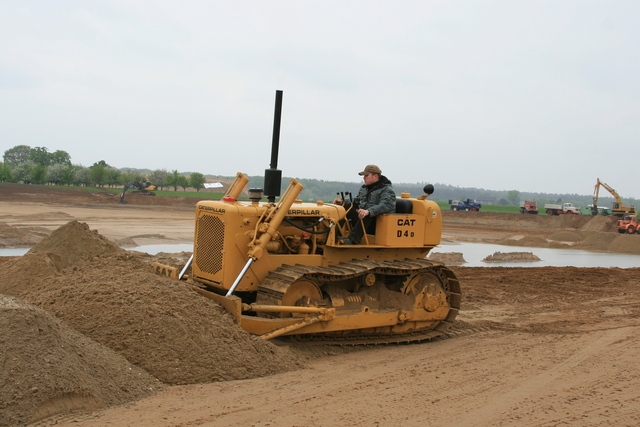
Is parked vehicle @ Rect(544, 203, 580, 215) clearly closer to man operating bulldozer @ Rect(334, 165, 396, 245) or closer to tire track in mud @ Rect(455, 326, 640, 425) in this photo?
tire track in mud @ Rect(455, 326, 640, 425)

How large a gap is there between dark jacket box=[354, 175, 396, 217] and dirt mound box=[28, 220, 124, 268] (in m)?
6.54

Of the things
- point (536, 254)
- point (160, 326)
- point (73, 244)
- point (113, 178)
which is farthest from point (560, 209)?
point (160, 326)

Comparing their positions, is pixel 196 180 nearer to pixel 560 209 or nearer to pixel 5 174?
pixel 5 174

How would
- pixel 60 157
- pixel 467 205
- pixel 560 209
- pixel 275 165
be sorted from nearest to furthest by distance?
pixel 275 165, pixel 560 209, pixel 467 205, pixel 60 157

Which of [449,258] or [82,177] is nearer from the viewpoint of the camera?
[449,258]

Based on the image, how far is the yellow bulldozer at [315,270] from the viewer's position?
752cm

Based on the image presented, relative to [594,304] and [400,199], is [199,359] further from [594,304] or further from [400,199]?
[594,304]

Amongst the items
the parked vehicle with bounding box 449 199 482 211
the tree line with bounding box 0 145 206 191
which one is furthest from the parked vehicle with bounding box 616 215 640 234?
the tree line with bounding box 0 145 206 191

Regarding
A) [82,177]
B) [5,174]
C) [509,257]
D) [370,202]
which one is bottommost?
[509,257]

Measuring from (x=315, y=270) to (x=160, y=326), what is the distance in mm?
2142

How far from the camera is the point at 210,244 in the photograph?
311 inches

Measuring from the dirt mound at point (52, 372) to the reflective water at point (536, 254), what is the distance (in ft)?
46.6

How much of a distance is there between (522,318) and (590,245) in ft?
75.3

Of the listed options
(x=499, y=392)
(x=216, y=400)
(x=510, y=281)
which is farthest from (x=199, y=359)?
(x=510, y=281)
